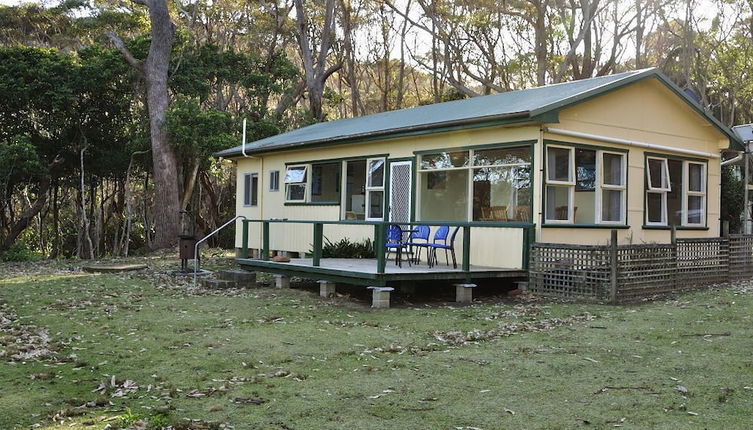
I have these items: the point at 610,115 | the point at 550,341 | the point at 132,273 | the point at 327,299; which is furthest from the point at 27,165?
the point at 550,341

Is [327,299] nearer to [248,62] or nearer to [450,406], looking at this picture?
[450,406]

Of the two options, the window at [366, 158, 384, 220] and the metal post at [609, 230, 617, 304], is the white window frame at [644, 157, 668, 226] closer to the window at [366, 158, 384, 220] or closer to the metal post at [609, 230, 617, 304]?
the metal post at [609, 230, 617, 304]

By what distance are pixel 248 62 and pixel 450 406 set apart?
2360 cm

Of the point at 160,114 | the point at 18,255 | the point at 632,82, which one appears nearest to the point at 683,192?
the point at 632,82

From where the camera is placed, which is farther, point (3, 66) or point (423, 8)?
point (423, 8)

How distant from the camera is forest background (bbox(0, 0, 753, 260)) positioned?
23.2 meters

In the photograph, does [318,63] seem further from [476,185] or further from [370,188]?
[476,185]

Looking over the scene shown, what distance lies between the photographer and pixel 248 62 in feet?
88.5

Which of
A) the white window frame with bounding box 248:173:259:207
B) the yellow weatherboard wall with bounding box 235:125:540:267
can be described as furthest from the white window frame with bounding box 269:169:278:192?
the white window frame with bounding box 248:173:259:207

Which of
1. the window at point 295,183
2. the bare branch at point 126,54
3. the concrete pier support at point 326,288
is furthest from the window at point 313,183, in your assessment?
the bare branch at point 126,54

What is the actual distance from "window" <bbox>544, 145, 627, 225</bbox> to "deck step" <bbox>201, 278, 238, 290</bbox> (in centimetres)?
595

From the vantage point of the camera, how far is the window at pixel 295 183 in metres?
17.6

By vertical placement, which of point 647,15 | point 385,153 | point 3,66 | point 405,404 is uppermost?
point 647,15

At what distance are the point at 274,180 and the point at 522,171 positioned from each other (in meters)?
8.36
